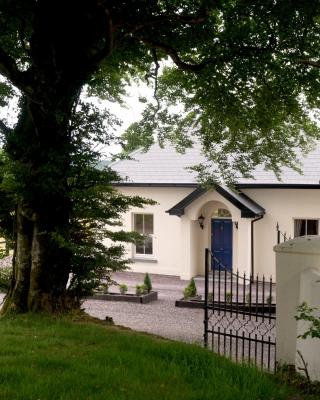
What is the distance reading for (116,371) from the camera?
16.2ft

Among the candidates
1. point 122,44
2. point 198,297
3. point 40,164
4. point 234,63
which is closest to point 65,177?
point 40,164

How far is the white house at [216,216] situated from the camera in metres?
19.1

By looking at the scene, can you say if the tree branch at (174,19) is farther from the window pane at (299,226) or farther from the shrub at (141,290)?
the window pane at (299,226)

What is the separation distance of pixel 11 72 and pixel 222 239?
14904 millimetres

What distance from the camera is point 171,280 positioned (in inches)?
795

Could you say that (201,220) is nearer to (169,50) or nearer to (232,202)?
(232,202)

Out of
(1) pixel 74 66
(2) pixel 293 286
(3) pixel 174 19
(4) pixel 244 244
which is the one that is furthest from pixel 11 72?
(4) pixel 244 244

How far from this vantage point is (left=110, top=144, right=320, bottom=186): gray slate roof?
1934cm

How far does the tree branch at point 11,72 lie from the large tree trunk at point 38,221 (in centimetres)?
59

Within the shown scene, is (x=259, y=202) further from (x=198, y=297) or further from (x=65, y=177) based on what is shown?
(x=65, y=177)

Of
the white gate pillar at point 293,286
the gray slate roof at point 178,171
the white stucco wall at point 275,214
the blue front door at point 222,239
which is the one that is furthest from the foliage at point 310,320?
the blue front door at point 222,239

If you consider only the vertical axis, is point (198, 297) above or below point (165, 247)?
below

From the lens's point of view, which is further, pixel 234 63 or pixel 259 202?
pixel 259 202

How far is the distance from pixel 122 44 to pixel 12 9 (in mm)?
2582
